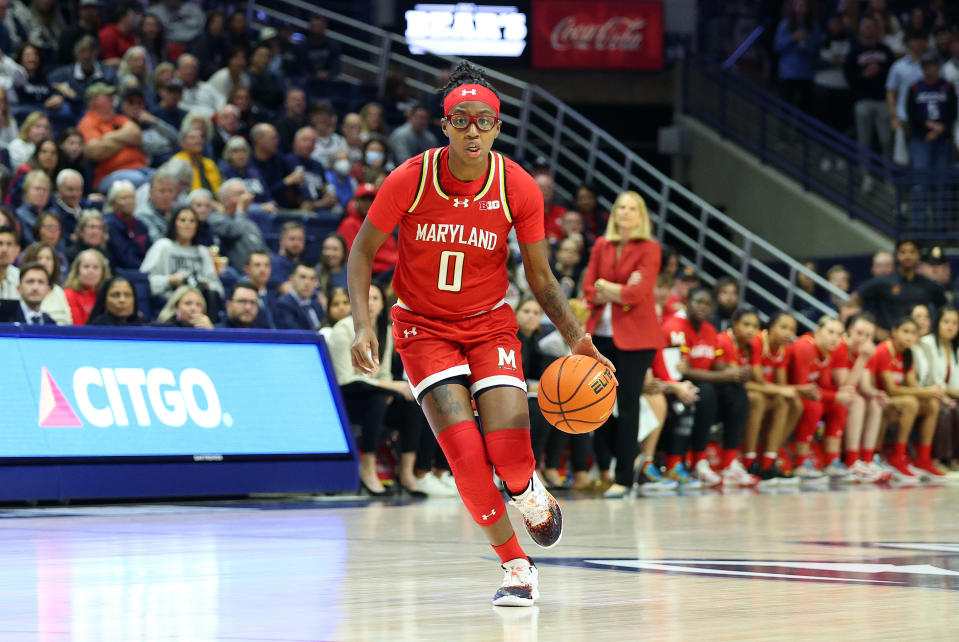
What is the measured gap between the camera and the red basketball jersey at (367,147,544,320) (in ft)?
17.9

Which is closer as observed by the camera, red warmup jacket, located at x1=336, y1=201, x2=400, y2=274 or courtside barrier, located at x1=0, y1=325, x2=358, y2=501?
courtside barrier, located at x1=0, y1=325, x2=358, y2=501

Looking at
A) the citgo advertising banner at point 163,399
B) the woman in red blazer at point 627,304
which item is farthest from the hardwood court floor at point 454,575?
the woman in red blazer at point 627,304

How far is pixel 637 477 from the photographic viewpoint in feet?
39.7

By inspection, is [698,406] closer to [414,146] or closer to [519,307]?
[519,307]

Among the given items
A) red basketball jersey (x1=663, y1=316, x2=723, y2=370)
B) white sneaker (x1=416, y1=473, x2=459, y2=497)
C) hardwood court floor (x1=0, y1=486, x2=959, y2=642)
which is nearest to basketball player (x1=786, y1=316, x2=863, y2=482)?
red basketball jersey (x1=663, y1=316, x2=723, y2=370)

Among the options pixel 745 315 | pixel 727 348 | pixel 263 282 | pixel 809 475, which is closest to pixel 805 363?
pixel 745 315

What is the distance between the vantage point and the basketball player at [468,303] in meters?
5.32

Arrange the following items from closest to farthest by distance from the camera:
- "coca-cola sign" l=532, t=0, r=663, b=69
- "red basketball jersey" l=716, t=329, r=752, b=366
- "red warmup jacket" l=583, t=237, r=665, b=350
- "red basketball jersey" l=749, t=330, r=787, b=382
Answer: "red warmup jacket" l=583, t=237, r=665, b=350 < "red basketball jersey" l=716, t=329, r=752, b=366 < "red basketball jersey" l=749, t=330, r=787, b=382 < "coca-cola sign" l=532, t=0, r=663, b=69

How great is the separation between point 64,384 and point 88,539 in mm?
2440

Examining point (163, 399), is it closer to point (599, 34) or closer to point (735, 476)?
point (735, 476)

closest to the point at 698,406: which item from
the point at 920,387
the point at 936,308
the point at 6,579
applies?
the point at 920,387

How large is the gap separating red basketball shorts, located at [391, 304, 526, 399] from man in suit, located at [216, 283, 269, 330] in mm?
5830

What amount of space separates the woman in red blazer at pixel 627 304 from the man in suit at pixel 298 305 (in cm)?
250

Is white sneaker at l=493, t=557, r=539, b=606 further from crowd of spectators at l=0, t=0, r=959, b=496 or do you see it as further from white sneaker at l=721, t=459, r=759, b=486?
white sneaker at l=721, t=459, r=759, b=486
